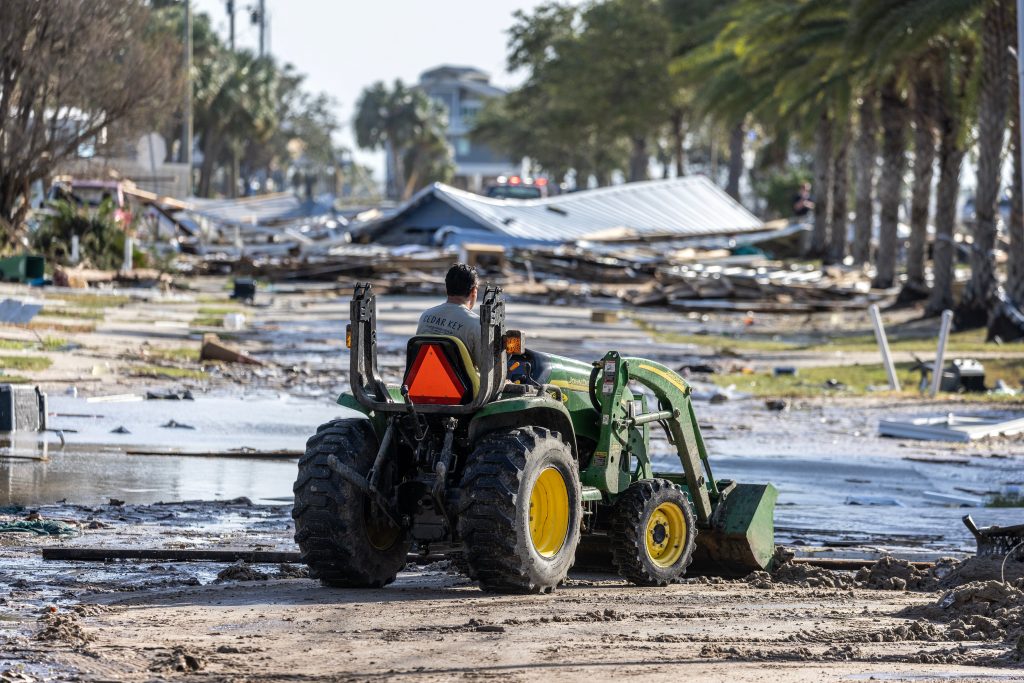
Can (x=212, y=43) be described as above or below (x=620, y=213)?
above

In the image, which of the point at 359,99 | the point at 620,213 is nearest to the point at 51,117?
the point at 620,213


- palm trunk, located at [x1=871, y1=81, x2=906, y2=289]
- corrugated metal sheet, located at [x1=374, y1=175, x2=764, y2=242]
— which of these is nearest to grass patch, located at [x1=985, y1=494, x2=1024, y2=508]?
palm trunk, located at [x1=871, y1=81, x2=906, y2=289]

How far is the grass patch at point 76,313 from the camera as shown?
2667cm

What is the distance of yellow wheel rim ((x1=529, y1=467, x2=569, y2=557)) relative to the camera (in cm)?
845

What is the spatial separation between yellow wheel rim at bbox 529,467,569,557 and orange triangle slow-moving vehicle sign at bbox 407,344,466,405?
24.0 inches

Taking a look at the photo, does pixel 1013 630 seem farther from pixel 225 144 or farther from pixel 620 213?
pixel 225 144

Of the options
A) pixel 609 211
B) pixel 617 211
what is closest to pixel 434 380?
pixel 609 211

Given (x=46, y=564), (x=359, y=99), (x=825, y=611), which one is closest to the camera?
(x=825, y=611)

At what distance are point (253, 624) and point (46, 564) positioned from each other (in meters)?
2.03

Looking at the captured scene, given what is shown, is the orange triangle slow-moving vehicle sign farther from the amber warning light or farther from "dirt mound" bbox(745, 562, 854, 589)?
"dirt mound" bbox(745, 562, 854, 589)

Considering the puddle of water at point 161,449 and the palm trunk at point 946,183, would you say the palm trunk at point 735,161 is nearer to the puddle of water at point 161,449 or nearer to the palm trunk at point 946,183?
the palm trunk at point 946,183

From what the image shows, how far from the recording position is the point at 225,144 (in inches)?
4018

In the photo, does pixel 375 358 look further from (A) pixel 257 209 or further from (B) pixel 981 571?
(A) pixel 257 209

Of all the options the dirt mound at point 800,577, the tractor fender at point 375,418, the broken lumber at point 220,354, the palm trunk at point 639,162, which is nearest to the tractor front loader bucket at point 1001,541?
the dirt mound at point 800,577
